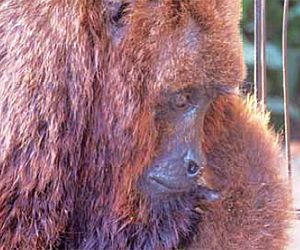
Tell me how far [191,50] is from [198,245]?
19cm

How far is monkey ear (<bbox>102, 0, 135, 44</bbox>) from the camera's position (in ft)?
2.22

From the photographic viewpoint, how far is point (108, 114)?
2.30 feet

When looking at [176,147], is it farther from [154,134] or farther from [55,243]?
[55,243]

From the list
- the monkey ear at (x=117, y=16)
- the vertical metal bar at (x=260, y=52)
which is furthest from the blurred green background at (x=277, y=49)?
the monkey ear at (x=117, y=16)

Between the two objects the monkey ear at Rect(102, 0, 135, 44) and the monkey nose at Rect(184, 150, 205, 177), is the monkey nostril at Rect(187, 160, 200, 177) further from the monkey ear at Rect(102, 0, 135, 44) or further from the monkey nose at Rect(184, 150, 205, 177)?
the monkey ear at Rect(102, 0, 135, 44)

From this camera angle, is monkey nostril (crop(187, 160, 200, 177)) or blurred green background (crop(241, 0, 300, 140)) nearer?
monkey nostril (crop(187, 160, 200, 177))

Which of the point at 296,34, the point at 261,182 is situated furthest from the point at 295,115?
the point at 261,182

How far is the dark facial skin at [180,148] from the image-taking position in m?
0.72

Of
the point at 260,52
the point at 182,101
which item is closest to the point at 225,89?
the point at 182,101

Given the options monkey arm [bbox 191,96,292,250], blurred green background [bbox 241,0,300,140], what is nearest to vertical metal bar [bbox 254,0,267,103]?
monkey arm [bbox 191,96,292,250]

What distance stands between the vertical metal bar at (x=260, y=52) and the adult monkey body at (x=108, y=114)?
21 cm

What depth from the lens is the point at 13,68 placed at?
27.3 inches

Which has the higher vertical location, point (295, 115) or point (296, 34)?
point (296, 34)

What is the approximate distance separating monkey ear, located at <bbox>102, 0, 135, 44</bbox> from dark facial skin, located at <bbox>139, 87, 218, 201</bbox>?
0.08 metres
